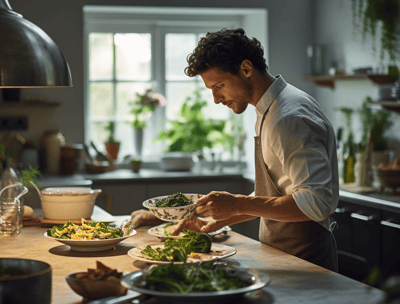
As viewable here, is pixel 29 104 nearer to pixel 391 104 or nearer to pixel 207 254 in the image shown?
pixel 391 104

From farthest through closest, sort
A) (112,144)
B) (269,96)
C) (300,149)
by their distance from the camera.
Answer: (112,144) → (269,96) → (300,149)

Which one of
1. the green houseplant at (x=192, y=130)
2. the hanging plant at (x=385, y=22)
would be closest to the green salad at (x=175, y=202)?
the hanging plant at (x=385, y=22)

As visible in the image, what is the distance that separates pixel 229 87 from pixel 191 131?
10.1 feet

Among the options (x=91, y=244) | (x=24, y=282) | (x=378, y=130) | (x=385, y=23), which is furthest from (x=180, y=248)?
(x=385, y=23)

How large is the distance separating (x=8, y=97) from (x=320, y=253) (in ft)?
10.6

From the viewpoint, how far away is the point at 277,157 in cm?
192

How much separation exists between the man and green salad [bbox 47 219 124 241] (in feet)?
0.85

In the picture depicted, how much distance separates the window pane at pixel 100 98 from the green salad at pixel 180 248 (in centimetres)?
340

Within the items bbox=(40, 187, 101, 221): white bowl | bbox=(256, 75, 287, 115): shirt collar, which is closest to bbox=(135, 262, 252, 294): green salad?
bbox=(256, 75, 287, 115): shirt collar

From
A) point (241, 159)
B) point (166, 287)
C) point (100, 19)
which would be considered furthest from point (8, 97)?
point (166, 287)

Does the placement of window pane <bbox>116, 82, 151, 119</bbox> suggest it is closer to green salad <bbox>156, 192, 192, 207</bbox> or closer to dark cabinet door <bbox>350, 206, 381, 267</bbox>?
dark cabinet door <bbox>350, 206, 381, 267</bbox>

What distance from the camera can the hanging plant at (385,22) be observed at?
3.79 meters

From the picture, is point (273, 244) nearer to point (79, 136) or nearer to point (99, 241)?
point (99, 241)

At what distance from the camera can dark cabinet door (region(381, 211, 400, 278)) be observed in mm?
2936
